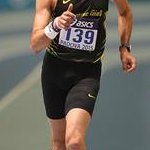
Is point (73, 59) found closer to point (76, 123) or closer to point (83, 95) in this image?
point (83, 95)

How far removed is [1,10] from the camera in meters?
2.89

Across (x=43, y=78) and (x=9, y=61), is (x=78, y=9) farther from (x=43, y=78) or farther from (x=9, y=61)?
(x=9, y=61)

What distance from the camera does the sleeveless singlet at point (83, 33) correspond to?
7.13 ft

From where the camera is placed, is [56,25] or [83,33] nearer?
[56,25]

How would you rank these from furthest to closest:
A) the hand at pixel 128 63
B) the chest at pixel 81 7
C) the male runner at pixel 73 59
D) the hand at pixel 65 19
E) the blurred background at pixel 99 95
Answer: the blurred background at pixel 99 95
the hand at pixel 128 63
the chest at pixel 81 7
the male runner at pixel 73 59
the hand at pixel 65 19

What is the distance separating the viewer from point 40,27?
2100 millimetres

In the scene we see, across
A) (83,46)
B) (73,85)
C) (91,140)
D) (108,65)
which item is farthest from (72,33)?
(91,140)

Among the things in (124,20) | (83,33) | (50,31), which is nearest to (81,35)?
(83,33)

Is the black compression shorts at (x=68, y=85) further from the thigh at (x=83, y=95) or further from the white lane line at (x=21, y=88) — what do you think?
the white lane line at (x=21, y=88)

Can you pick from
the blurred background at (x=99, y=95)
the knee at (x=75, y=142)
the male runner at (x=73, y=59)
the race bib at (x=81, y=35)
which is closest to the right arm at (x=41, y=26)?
the male runner at (x=73, y=59)

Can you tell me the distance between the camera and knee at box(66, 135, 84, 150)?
1.97 meters

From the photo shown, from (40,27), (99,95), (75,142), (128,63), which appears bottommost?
(99,95)

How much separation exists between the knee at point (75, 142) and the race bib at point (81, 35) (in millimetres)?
462

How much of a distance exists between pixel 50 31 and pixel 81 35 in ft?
0.82
